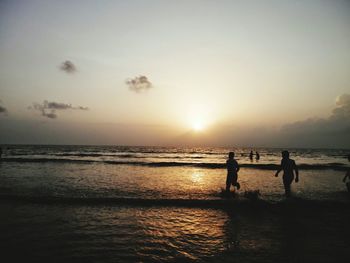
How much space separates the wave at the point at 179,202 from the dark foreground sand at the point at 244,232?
5 cm

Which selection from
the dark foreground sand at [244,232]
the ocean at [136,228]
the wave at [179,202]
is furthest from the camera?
the wave at [179,202]

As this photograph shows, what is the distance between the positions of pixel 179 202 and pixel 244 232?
175 inches

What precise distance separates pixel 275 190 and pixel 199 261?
10.7 meters

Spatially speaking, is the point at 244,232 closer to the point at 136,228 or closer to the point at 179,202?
the point at 136,228

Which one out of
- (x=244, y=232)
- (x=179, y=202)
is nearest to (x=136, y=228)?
(x=244, y=232)

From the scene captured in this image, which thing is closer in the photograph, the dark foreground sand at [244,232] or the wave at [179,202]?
the dark foreground sand at [244,232]

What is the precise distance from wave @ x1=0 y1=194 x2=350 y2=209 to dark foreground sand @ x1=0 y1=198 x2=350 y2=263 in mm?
46

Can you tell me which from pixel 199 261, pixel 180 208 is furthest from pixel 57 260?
pixel 180 208

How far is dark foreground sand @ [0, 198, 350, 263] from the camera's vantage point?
18.7 ft

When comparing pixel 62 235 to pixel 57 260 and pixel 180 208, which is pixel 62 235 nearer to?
pixel 57 260

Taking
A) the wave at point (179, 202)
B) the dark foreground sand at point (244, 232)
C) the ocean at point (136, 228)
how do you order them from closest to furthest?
the dark foreground sand at point (244, 232), the ocean at point (136, 228), the wave at point (179, 202)

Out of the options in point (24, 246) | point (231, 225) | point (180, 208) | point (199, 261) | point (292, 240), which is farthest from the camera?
point (180, 208)

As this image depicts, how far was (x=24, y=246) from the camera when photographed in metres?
6.24

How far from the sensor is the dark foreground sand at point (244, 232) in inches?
224
